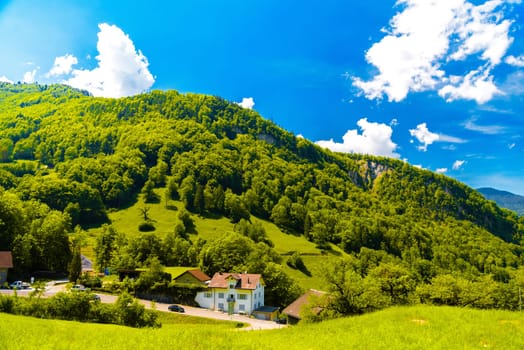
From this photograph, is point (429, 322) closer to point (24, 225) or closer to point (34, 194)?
point (24, 225)

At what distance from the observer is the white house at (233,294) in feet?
255

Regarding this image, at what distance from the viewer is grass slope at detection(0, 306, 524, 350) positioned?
687 inches

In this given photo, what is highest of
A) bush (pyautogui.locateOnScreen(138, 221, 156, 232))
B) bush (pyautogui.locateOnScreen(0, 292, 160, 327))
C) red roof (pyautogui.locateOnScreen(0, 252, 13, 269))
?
bush (pyautogui.locateOnScreen(138, 221, 156, 232))

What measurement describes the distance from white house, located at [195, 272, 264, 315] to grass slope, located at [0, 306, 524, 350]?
5656cm

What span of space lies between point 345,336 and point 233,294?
62.3 m

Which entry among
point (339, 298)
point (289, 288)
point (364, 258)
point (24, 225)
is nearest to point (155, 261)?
point (289, 288)

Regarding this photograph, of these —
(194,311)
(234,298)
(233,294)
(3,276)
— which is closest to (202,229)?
(233,294)

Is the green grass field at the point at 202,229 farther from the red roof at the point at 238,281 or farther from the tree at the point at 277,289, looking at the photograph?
the red roof at the point at 238,281

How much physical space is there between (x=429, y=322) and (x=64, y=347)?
19.3 meters

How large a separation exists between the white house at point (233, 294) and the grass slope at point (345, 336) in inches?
2227

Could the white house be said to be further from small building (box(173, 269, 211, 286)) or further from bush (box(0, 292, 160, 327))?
bush (box(0, 292, 160, 327))

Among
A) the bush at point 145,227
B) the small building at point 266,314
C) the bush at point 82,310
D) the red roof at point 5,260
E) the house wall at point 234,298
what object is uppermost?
the bush at point 145,227

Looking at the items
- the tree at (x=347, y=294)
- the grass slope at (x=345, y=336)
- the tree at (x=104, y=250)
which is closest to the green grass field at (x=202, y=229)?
the tree at (x=104, y=250)

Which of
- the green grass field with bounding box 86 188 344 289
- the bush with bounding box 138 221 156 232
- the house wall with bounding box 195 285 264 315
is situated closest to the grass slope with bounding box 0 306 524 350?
the house wall with bounding box 195 285 264 315
